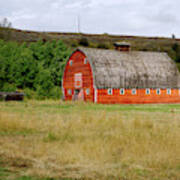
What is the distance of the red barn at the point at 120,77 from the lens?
3434cm

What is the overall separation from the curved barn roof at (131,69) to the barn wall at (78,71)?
108 centimetres

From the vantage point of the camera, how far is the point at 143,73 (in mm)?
37125

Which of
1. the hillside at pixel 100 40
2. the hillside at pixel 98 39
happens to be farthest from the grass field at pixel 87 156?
the hillside at pixel 98 39

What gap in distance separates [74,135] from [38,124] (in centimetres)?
264

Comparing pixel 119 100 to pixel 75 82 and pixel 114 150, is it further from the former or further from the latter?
pixel 114 150

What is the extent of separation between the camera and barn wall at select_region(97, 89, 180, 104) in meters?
34.4

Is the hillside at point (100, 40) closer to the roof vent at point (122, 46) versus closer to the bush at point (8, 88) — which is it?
the roof vent at point (122, 46)

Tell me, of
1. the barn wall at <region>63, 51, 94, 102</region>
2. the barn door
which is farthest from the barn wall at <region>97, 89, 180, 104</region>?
the barn door

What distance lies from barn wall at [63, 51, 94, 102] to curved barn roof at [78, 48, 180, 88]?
1078 millimetres

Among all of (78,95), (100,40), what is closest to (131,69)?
(78,95)

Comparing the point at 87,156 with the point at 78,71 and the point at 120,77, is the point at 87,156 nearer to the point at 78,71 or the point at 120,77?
the point at 120,77

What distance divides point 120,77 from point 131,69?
219cm

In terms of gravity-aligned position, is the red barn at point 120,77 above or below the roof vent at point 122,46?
below

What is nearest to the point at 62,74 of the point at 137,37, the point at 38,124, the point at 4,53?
the point at 4,53
